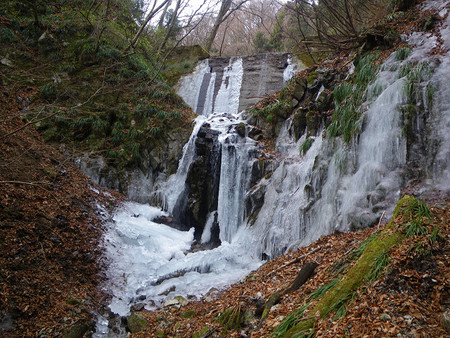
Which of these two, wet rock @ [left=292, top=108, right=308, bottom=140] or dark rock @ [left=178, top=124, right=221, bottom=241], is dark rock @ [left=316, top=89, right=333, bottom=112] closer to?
wet rock @ [left=292, top=108, right=308, bottom=140]

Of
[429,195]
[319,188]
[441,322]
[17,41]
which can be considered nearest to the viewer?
[441,322]

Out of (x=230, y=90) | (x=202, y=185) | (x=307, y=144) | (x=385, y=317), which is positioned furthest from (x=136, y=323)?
(x=230, y=90)

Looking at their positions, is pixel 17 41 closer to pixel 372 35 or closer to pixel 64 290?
pixel 64 290

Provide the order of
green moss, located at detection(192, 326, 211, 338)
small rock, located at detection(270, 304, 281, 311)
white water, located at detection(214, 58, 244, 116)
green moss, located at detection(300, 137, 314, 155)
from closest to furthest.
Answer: small rock, located at detection(270, 304, 281, 311)
green moss, located at detection(192, 326, 211, 338)
green moss, located at detection(300, 137, 314, 155)
white water, located at detection(214, 58, 244, 116)

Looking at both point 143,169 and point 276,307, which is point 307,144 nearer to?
point 276,307

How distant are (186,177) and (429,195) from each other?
8387mm

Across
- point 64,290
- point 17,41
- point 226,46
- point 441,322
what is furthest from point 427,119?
point 226,46

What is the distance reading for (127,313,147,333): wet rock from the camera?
4.85 meters

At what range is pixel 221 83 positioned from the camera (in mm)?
17328

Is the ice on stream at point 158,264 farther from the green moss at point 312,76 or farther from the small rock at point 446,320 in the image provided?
the green moss at point 312,76

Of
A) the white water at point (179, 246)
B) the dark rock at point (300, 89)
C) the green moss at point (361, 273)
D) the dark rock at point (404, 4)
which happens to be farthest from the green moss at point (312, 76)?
the green moss at point (361, 273)

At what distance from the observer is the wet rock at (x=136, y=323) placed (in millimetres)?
4848

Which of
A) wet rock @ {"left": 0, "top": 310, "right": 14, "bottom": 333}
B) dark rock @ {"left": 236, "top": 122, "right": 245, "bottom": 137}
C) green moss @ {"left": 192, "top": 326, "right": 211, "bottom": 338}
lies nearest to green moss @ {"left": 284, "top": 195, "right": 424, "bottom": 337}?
green moss @ {"left": 192, "top": 326, "right": 211, "bottom": 338}

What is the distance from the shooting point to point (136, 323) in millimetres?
4926
